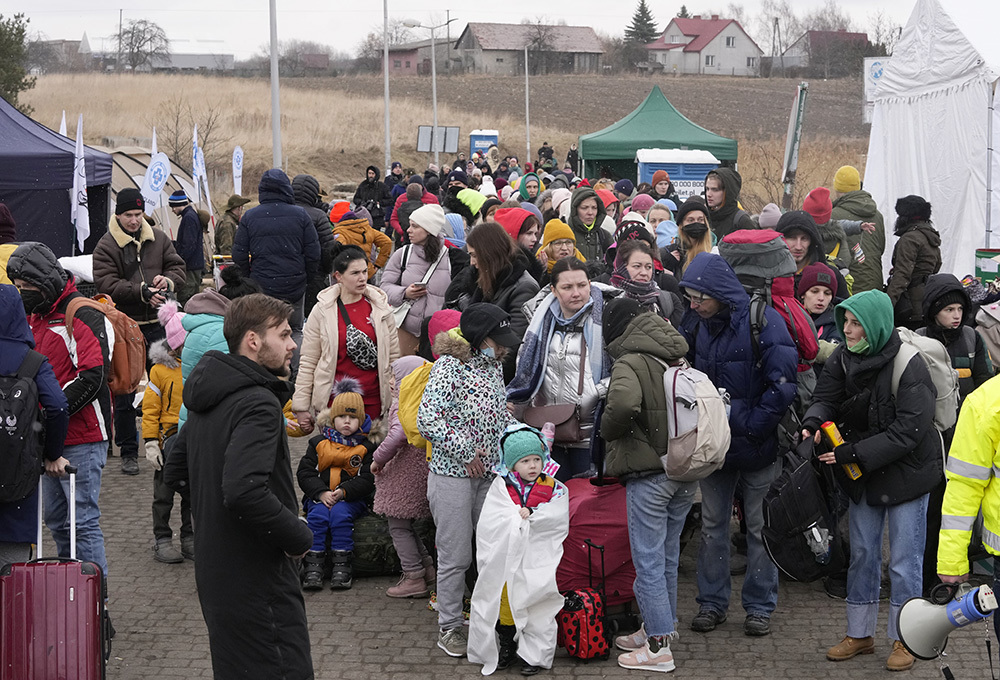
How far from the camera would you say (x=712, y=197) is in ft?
30.1

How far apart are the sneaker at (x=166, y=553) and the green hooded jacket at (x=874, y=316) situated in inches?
182

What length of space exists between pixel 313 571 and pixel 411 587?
25.3 inches

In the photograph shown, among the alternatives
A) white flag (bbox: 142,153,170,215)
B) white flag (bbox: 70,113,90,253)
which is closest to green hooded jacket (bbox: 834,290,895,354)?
white flag (bbox: 70,113,90,253)

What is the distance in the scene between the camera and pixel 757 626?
596 cm

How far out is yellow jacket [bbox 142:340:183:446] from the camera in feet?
23.8

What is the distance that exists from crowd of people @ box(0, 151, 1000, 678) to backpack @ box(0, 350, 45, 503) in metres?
0.07

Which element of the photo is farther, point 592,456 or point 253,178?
point 253,178

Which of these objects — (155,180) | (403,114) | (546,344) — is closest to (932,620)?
(546,344)

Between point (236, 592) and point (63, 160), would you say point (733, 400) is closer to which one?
point (236, 592)

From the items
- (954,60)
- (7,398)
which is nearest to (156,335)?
(7,398)

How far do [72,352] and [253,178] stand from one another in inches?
1478

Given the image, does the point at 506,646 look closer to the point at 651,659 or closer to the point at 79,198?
the point at 651,659

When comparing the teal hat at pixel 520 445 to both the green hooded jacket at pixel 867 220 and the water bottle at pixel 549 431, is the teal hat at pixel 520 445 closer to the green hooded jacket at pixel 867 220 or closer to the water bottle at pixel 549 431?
the water bottle at pixel 549 431

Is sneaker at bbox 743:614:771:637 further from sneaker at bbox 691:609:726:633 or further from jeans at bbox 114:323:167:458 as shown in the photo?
jeans at bbox 114:323:167:458
